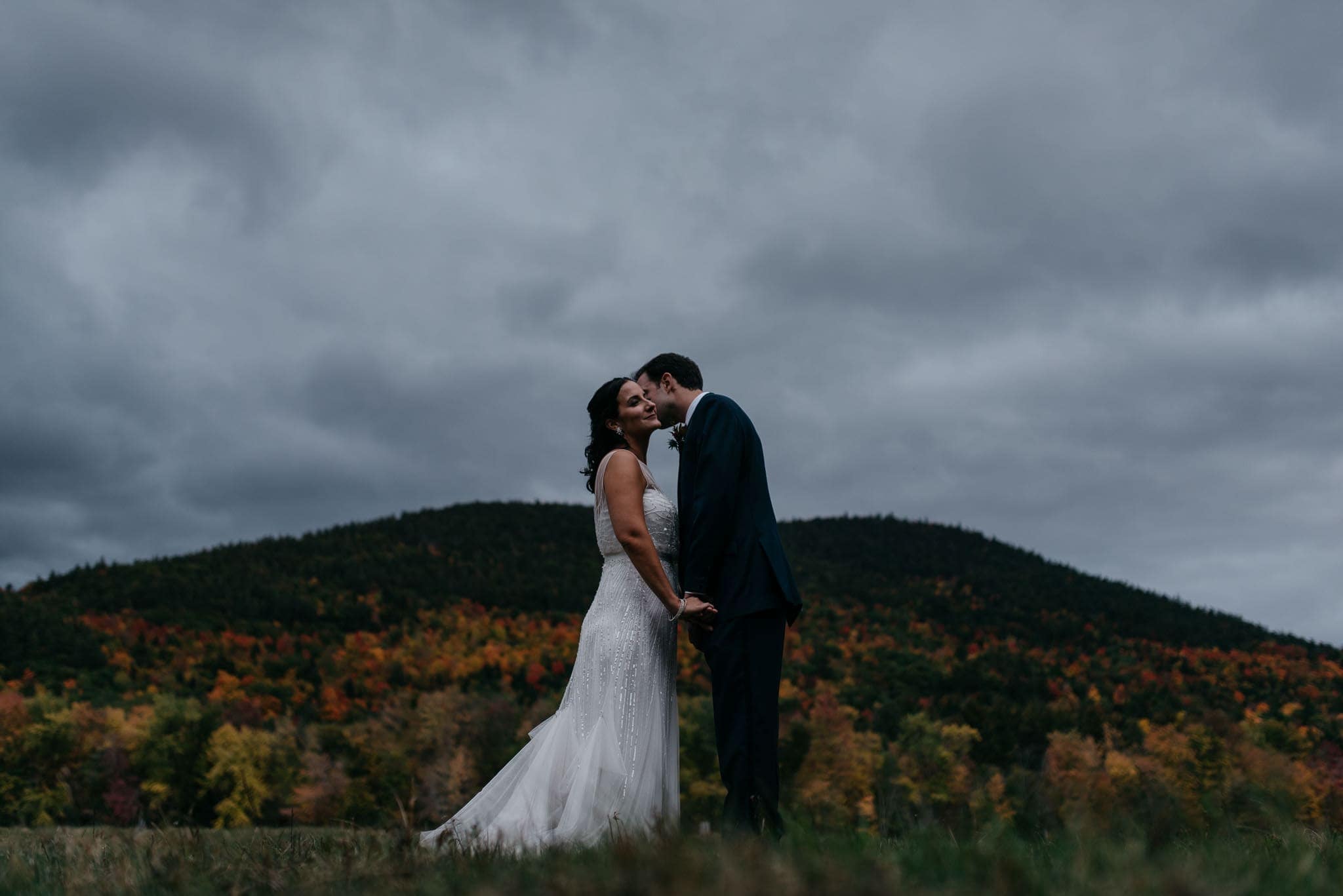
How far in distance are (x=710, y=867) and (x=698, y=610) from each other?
2.53m

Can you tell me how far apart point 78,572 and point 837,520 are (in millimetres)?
42714

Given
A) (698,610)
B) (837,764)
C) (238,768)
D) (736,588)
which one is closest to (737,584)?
(736,588)

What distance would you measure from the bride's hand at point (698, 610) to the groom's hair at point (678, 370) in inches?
45.5

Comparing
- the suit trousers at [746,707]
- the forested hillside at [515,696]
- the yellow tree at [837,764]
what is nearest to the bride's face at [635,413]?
the suit trousers at [746,707]

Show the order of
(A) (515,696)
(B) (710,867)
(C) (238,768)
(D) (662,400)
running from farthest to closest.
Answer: (A) (515,696), (C) (238,768), (D) (662,400), (B) (710,867)

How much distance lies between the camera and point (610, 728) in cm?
496

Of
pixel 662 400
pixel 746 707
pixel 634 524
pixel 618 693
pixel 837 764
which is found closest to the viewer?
pixel 746 707

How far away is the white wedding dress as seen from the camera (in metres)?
4.78

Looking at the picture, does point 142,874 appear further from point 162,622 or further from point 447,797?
point 162,622

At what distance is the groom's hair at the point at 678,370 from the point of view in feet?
17.3

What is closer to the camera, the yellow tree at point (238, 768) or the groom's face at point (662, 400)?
the groom's face at point (662, 400)

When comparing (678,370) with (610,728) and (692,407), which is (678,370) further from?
(610,728)

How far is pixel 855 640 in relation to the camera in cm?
3008

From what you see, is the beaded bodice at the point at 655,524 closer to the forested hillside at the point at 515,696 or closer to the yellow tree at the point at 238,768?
the forested hillside at the point at 515,696
